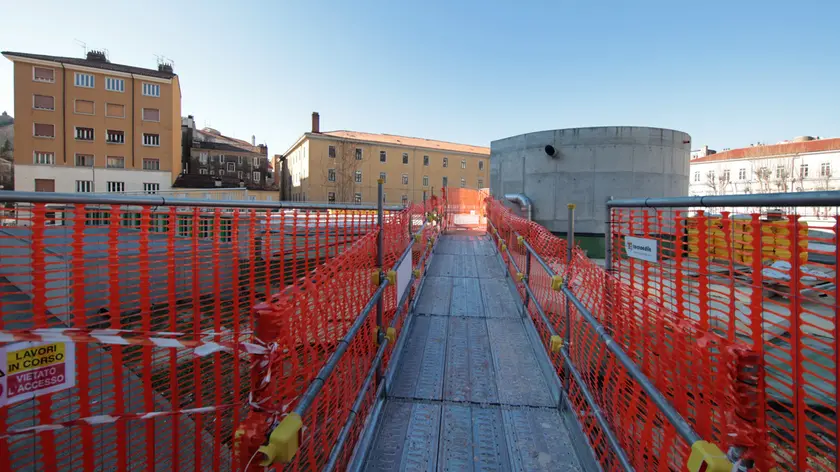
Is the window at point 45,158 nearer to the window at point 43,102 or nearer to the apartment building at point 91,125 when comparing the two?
the apartment building at point 91,125

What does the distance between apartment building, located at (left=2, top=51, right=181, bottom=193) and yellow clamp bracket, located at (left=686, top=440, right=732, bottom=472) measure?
37.1 meters

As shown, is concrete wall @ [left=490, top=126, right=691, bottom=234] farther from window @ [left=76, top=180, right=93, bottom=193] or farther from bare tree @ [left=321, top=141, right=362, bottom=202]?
window @ [left=76, top=180, right=93, bottom=193]

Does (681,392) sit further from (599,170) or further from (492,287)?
(599,170)

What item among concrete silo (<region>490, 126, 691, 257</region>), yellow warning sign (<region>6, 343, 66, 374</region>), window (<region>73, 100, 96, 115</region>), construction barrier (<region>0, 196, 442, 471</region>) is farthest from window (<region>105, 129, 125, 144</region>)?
yellow warning sign (<region>6, 343, 66, 374</region>)

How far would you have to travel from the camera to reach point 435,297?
6.57 m

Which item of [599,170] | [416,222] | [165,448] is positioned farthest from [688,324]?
[599,170]

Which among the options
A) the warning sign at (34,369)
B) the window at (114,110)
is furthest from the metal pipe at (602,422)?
the window at (114,110)

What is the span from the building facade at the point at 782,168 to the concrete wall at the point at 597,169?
24.5m

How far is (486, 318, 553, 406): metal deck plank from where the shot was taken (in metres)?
3.70

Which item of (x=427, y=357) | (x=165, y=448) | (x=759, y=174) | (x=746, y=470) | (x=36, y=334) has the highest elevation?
(x=759, y=174)

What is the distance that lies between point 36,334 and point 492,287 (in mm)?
6174

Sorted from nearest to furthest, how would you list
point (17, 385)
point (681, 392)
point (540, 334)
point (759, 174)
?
point (681, 392), point (17, 385), point (540, 334), point (759, 174)

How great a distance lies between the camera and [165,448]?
134 inches

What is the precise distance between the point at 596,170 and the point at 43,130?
132 ft
